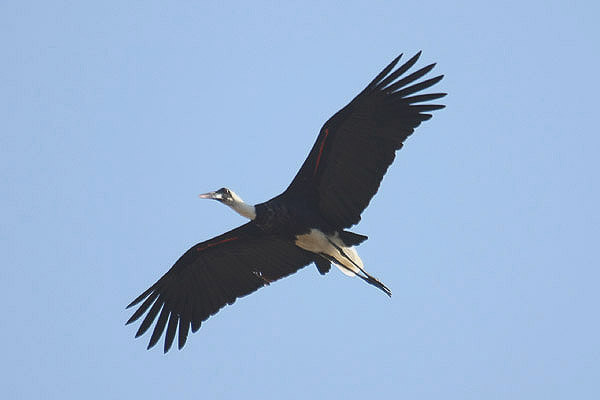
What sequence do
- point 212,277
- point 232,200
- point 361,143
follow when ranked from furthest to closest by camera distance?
point 212,277 → point 232,200 → point 361,143

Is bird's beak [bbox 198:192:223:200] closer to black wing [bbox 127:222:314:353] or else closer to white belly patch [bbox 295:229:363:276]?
black wing [bbox 127:222:314:353]

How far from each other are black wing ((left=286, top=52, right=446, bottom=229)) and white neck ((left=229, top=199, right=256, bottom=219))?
737 mm

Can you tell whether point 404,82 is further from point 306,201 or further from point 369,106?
point 306,201

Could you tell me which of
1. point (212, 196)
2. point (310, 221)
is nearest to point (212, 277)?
point (212, 196)

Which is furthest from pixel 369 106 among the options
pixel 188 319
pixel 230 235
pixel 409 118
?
pixel 188 319

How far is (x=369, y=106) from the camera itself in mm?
17578

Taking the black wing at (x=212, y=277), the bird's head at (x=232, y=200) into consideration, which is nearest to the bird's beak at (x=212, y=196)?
the bird's head at (x=232, y=200)

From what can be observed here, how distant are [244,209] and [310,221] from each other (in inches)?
45.3

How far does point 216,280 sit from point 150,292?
1.22 meters

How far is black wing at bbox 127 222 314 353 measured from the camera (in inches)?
757

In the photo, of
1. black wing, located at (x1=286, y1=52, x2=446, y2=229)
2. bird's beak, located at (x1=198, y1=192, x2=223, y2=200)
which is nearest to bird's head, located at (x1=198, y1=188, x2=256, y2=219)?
bird's beak, located at (x1=198, y1=192, x2=223, y2=200)

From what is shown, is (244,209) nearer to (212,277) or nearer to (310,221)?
(310,221)

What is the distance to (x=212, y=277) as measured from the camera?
1961cm

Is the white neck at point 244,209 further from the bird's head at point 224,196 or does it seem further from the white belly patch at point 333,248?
the white belly patch at point 333,248
